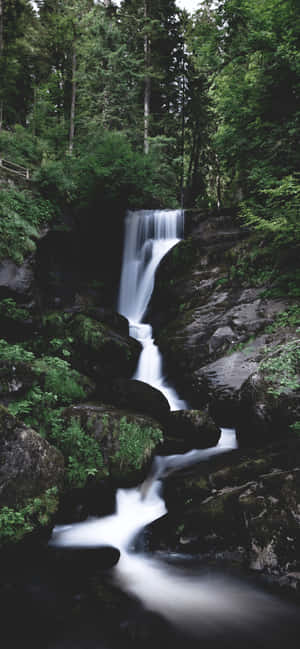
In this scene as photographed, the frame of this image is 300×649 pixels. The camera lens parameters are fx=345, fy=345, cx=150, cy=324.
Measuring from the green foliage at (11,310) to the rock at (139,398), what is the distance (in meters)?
2.81

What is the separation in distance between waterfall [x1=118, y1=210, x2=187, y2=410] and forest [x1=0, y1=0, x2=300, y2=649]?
90 millimetres

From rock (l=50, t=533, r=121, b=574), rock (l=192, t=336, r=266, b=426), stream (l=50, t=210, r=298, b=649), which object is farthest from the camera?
rock (l=192, t=336, r=266, b=426)

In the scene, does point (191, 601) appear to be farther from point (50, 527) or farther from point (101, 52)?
point (101, 52)

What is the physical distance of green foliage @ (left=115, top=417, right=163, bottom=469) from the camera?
19.0 feet

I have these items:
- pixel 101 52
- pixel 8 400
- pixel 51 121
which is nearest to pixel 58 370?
pixel 8 400

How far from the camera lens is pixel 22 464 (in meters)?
4.37

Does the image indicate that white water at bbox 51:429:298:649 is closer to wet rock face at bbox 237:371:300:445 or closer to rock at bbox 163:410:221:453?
rock at bbox 163:410:221:453

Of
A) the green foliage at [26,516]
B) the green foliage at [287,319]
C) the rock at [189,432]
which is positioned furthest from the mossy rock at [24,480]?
the green foliage at [287,319]

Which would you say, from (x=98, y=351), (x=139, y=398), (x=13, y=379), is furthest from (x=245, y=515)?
(x=98, y=351)

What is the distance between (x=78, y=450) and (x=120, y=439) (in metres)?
0.72

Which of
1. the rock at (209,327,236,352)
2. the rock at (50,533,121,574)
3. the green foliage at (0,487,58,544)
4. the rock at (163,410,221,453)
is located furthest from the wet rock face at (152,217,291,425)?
the green foliage at (0,487,58,544)

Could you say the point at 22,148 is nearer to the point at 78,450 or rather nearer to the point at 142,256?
the point at 142,256

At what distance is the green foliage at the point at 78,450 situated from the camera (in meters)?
5.30

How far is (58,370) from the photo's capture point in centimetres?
721
